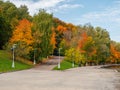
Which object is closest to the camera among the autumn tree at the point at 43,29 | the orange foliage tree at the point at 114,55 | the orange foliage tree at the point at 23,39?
the orange foliage tree at the point at 23,39

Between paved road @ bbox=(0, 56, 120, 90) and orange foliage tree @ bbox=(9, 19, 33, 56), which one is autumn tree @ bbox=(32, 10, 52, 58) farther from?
paved road @ bbox=(0, 56, 120, 90)

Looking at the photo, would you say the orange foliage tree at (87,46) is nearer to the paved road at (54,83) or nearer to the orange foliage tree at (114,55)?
the orange foliage tree at (114,55)

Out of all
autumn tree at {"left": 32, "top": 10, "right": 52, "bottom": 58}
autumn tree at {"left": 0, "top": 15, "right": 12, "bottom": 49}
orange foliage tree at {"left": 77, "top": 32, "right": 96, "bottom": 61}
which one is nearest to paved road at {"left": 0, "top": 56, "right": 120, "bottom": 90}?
autumn tree at {"left": 0, "top": 15, "right": 12, "bottom": 49}

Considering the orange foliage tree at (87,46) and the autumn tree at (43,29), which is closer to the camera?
the autumn tree at (43,29)

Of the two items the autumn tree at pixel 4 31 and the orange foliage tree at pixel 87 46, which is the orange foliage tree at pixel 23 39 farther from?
the orange foliage tree at pixel 87 46

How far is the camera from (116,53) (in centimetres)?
15638

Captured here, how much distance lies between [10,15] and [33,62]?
22.4 meters

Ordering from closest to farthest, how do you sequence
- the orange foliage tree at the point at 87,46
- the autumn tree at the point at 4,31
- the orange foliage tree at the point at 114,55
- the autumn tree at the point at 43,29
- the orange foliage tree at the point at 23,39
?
the orange foliage tree at the point at 23,39
the autumn tree at the point at 4,31
the autumn tree at the point at 43,29
the orange foliage tree at the point at 87,46
the orange foliage tree at the point at 114,55

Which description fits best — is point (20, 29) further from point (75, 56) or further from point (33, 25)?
point (75, 56)

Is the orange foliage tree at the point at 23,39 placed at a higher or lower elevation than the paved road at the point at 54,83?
higher

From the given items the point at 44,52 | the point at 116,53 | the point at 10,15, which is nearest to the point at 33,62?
the point at 44,52

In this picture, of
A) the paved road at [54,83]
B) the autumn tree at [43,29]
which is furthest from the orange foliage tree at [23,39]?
the paved road at [54,83]

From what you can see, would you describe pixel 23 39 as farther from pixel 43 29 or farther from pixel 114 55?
pixel 114 55

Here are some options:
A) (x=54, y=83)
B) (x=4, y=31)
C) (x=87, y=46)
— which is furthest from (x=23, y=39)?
(x=87, y=46)
